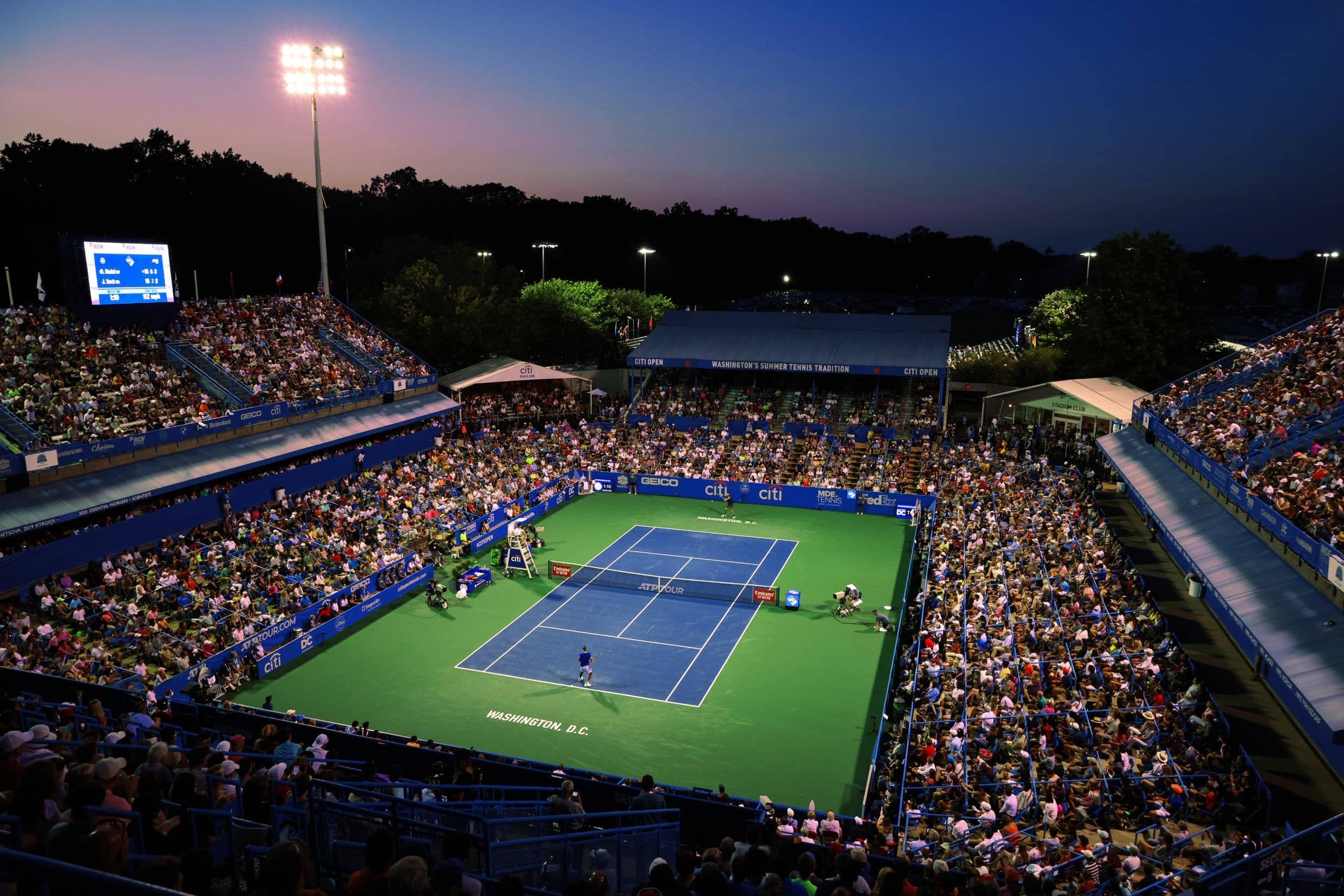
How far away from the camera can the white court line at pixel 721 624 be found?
2566 centimetres

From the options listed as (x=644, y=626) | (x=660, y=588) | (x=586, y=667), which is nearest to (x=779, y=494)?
(x=660, y=588)

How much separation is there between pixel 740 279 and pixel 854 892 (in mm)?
107416

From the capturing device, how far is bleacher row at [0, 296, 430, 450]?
28.7 m

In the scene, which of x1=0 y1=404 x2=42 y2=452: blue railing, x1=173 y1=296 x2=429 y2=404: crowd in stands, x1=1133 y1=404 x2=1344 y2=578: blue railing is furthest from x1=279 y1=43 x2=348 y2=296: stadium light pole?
x1=1133 y1=404 x2=1344 y2=578: blue railing

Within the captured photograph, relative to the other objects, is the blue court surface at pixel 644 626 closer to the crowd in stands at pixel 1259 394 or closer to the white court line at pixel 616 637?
the white court line at pixel 616 637

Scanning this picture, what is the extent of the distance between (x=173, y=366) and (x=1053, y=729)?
33.2 m

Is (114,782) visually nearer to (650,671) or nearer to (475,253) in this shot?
(650,671)

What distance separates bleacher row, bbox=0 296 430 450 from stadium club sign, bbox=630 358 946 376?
1502 cm

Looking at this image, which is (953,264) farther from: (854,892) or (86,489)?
(854,892)

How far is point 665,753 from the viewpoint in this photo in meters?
21.8

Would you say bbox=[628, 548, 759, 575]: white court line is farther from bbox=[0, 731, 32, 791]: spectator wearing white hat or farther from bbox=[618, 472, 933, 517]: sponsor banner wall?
bbox=[0, 731, 32, 791]: spectator wearing white hat

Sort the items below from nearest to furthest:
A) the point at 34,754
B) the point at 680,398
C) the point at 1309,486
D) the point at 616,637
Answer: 1. the point at 34,754
2. the point at 1309,486
3. the point at 616,637
4. the point at 680,398

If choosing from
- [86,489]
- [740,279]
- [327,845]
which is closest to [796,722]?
[327,845]

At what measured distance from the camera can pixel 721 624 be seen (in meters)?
30.1
